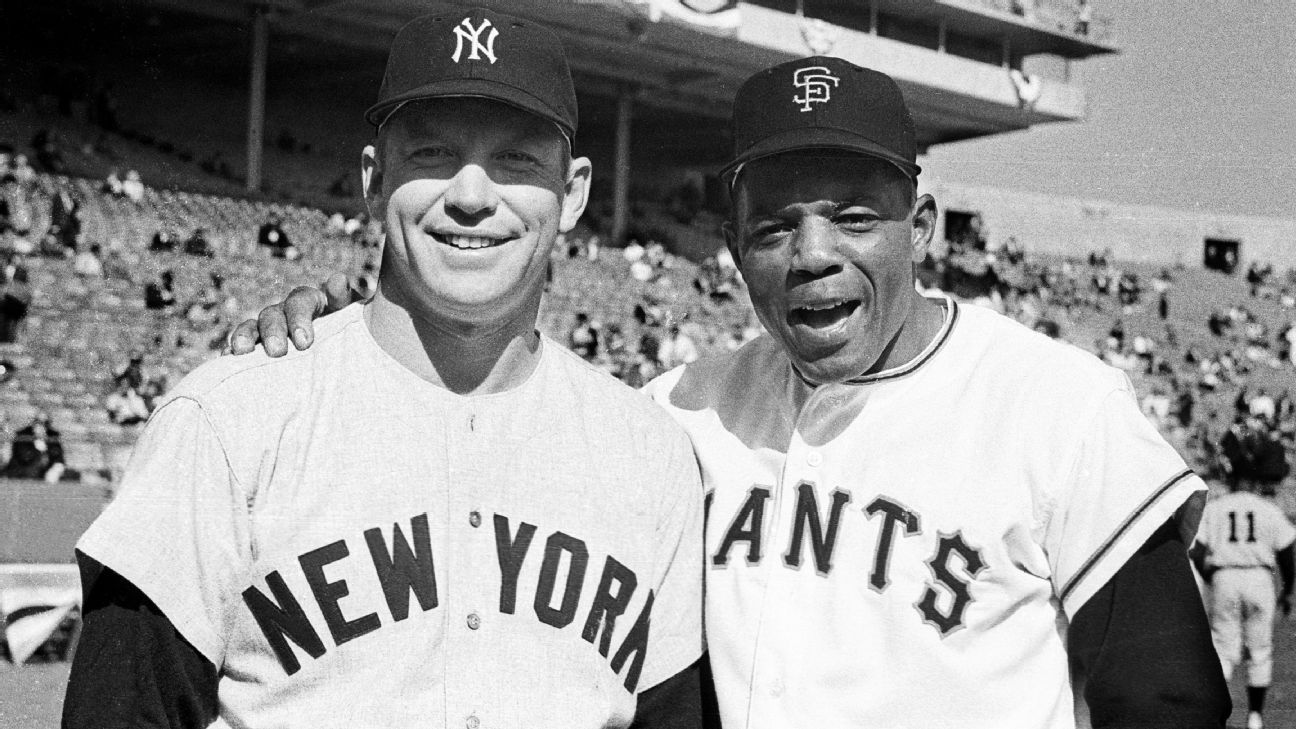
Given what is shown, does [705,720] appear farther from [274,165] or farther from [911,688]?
[274,165]

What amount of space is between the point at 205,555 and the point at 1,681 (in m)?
5.67

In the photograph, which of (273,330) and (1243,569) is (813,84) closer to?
(273,330)

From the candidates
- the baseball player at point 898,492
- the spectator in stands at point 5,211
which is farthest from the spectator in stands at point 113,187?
the baseball player at point 898,492

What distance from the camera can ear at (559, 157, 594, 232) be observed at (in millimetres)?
2539

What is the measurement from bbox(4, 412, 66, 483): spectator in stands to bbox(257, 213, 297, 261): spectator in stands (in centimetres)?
766

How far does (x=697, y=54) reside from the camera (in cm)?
3141

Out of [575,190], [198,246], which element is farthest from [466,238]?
[198,246]

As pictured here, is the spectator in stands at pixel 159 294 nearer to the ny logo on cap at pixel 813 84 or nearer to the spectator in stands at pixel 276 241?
the spectator in stands at pixel 276 241

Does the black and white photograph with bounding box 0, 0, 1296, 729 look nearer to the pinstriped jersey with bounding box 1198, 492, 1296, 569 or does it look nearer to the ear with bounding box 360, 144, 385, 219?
the ear with bounding box 360, 144, 385, 219

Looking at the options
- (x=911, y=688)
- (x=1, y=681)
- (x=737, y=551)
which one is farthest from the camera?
(x=1, y=681)

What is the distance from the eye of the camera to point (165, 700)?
6.76 ft

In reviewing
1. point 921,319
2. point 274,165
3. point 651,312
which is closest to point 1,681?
point 921,319

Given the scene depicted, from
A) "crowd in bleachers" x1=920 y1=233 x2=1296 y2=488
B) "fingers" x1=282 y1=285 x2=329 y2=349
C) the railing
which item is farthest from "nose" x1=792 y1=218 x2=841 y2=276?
the railing

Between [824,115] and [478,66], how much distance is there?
72 cm
